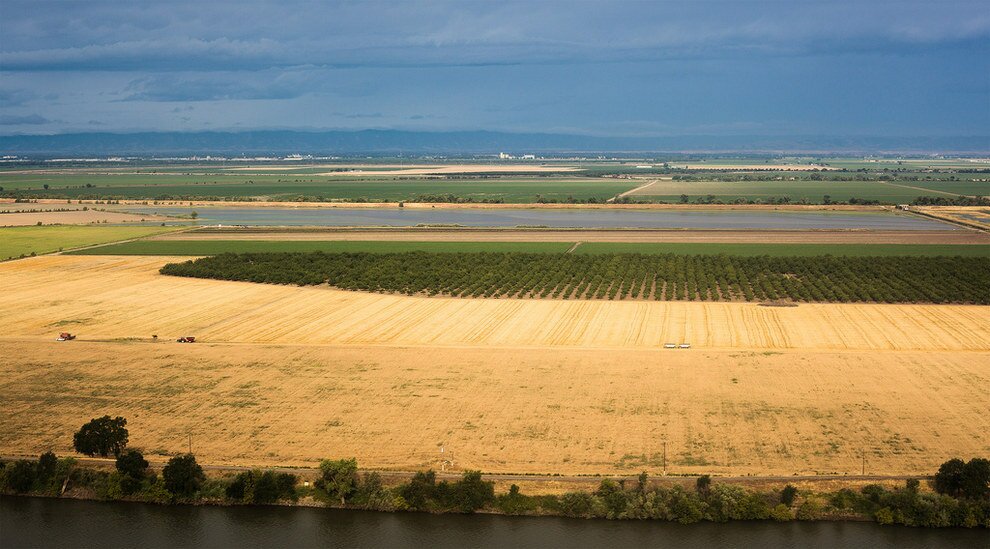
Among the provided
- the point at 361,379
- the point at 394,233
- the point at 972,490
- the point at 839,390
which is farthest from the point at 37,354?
the point at 394,233

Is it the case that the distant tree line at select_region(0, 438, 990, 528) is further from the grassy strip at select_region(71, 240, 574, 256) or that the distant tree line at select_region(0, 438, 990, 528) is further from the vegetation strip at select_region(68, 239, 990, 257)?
the grassy strip at select_region(71, 240, 574, 256)

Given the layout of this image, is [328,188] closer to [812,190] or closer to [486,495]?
[812,190]

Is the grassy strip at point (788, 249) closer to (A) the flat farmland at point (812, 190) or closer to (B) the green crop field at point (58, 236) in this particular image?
(B) the green crop field at point (58, 236)

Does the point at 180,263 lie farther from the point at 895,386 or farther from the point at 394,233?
the point at 895,386

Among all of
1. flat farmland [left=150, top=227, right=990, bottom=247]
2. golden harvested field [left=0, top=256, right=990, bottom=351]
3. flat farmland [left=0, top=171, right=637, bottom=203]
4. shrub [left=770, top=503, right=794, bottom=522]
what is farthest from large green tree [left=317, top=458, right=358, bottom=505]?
flat farmland [left=0, top=171, right=637, bottom=203]

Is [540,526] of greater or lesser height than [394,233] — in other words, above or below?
below
